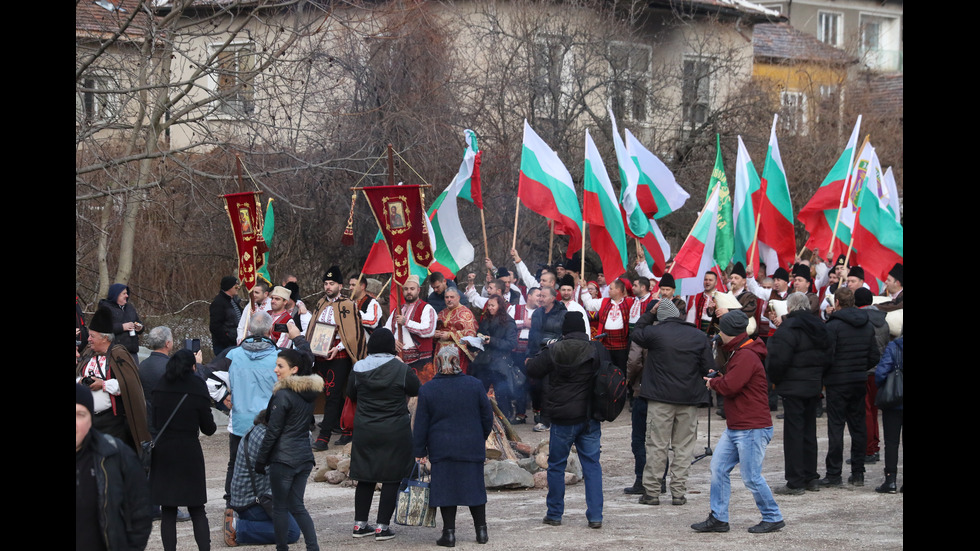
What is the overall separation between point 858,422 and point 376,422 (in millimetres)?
4916

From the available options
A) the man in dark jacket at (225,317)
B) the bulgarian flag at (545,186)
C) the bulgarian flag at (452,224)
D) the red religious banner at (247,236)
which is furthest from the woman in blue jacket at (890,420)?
the man in dark jacket at (225,317)

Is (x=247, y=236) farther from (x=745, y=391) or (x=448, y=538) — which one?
(x=745, y=391)

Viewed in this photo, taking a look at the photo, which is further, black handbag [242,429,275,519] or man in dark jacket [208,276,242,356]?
man in dark jacket [208,276,242,356]

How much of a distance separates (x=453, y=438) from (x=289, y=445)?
1.21 metres

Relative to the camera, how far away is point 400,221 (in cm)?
1245

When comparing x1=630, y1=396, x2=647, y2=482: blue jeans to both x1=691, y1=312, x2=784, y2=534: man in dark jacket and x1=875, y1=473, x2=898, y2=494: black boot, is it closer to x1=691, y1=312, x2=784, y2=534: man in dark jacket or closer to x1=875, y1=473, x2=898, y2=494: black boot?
x1=691, y1=312, x2=784, y2=534: man in dark jacket

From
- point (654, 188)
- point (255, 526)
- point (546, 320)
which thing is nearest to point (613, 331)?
point (546, 320)

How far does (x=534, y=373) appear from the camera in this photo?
912 cm

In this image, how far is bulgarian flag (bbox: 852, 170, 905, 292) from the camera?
616 inches

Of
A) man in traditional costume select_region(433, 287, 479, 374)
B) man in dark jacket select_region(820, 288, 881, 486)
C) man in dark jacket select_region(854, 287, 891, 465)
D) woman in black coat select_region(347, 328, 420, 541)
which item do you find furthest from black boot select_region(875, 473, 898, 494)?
man in traditional costume select_region(433, 287, 479, 374)

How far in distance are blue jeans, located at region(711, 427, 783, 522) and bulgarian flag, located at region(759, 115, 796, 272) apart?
723cm

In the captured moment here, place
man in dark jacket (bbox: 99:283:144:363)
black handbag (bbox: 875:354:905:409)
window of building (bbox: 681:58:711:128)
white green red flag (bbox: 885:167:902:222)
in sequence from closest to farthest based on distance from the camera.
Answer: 1. black handbag (bbox: 875:354:905:409)
2. man in dark jacket (bbox: 99:283:144:363)
3. white green red flag (bbox: 885:167:902:222)
4. window of building (bbox: 681:58:711:128)

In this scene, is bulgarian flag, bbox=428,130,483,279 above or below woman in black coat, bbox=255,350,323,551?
above
